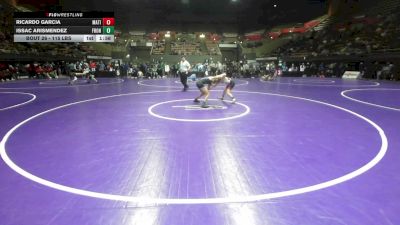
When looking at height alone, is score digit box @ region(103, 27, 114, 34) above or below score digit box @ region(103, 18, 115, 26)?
below

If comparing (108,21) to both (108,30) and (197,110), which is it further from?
(197,110)

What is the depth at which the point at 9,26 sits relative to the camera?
96.4 ft

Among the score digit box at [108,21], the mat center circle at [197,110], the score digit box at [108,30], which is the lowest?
the mat center circle at [197,110]

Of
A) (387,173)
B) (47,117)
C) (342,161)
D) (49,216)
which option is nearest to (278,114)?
(342,161)

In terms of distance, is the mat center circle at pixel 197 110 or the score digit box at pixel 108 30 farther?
the score digit box at pixel 108 30
